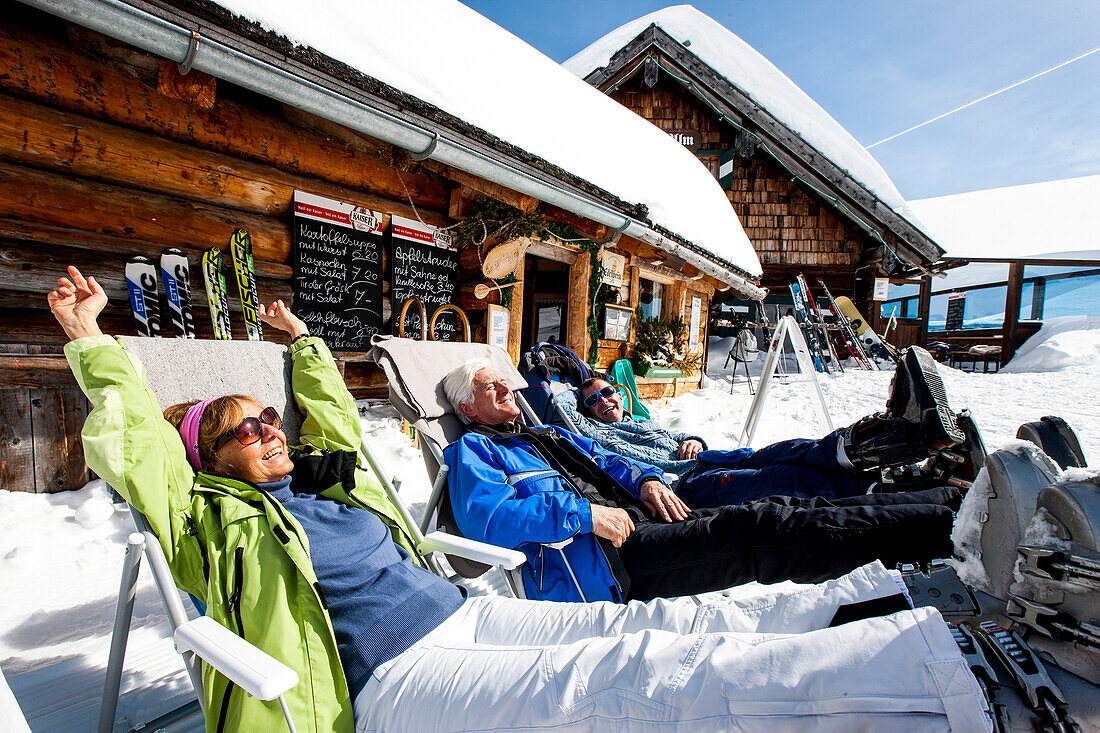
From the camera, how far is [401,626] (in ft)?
4.48

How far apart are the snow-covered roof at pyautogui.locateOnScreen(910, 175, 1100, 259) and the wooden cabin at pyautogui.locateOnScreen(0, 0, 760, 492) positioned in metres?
16.5

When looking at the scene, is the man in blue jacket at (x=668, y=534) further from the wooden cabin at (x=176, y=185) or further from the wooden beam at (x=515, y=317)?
the wooden beam at (x=515, y=317)

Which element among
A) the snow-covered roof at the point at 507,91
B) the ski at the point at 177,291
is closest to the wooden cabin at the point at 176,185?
the ski at the point at 177,291

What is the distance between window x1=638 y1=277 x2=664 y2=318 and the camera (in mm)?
8828

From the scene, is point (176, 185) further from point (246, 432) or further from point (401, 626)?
point (401, 626)

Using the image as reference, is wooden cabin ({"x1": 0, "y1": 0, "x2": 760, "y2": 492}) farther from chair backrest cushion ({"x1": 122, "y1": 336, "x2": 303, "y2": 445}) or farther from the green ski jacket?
the green ski jacket

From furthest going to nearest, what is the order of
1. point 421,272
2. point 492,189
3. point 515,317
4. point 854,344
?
point 854,344 < point 515,317 < point 421,272 < point 492,189

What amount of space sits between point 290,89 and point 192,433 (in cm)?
203

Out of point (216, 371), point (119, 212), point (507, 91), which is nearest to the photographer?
point (216, 371)

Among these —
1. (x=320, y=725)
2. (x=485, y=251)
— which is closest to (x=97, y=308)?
(x=320, y=725)

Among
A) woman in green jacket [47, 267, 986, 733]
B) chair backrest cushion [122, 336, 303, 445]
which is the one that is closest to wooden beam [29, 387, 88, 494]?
chair backrest cushion [122, 336, 303, 445]

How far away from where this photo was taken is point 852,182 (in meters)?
11.4

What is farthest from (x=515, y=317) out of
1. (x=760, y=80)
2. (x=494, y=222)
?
(x=760, y=80)

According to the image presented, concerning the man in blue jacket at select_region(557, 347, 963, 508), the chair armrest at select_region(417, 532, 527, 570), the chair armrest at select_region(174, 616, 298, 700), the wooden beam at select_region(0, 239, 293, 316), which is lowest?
the chair armrest at select_region(417, 532, 527, 570)
